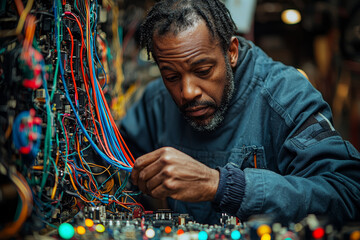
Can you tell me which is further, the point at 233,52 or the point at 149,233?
the point at 233,52

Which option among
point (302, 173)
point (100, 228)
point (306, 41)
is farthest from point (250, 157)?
point (306, 41)

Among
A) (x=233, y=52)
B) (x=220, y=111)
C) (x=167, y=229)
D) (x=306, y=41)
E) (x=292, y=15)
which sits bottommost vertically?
(x=167, y=229)

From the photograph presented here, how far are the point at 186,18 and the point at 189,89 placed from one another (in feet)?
1.17

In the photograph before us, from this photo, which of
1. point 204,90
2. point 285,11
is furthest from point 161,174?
point 285,11

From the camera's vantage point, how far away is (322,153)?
158cm

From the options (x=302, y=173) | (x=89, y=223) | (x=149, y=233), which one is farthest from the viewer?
(x=302, y=173)

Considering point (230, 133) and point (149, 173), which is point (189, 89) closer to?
point (230, 133)

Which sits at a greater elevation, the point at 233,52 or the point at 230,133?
the point at 233,52

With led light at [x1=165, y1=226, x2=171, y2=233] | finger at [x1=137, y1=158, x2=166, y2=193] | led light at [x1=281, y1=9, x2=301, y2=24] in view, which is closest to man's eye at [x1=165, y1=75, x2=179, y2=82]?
finger at [x1=137, y1=158, x2=166, y2=193]

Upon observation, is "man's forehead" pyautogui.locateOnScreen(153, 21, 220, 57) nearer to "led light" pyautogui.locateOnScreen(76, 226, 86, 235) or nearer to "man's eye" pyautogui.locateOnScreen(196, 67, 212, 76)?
"man's eye" pyautogui.locateOnScreen(196, 67, 212, 76)

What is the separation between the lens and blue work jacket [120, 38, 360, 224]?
1.41 meters

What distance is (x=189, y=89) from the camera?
1.75 meters

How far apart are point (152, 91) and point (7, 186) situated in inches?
59.4

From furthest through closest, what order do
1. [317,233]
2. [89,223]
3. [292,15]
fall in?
[292,15]
[89,223]
[317,233]
